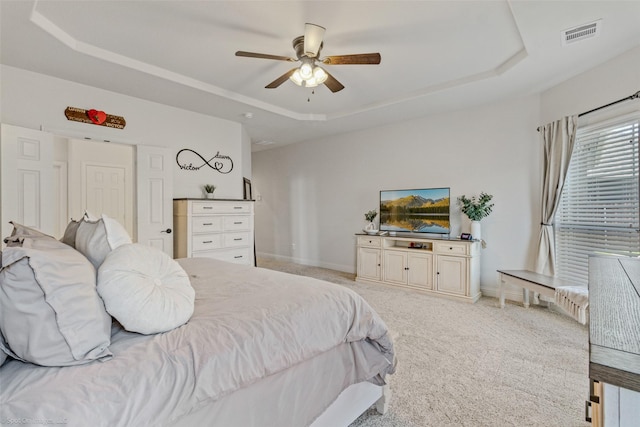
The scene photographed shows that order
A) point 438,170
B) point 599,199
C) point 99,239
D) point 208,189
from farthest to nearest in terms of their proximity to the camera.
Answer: point 438,170 → point 208,189 → point 599,199 → point 99,239

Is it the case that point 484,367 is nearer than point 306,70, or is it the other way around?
point 484,367

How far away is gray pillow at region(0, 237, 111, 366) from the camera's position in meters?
0.85

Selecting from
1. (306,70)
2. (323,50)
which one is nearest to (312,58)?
(306,70)

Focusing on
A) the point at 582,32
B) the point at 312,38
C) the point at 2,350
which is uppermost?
the point at 582,32

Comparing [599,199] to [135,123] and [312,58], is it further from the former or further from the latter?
[135,123]

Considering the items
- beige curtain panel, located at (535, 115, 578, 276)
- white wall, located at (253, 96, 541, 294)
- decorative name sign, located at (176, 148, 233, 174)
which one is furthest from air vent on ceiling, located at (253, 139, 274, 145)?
beige curtain panel, located at (535, 115, 578, 276)

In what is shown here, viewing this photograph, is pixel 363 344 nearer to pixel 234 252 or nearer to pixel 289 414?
pixel 289 414

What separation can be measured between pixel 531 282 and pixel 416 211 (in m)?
1.81

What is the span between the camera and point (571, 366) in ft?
7.35

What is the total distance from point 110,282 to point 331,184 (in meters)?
4.96

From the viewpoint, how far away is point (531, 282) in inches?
125

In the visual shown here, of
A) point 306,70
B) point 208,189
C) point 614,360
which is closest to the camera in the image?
point 614,360

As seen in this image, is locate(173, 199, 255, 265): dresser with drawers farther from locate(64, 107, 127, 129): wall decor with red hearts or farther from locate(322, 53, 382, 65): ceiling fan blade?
locate(322, 53, 382, 65): ceiling fan blade

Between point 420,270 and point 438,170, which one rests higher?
point 438,170
